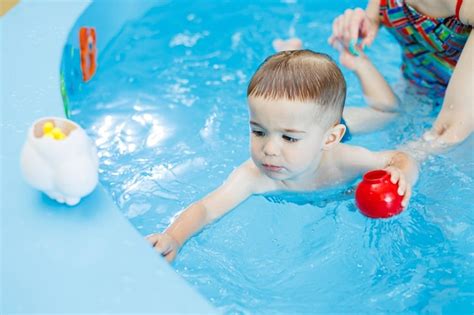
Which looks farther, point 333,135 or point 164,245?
point 333,135

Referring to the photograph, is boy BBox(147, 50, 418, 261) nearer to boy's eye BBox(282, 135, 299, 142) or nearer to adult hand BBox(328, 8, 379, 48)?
boy's eye BBox(282, 135, 299, 142)

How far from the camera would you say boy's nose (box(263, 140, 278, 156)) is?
1.67 meters

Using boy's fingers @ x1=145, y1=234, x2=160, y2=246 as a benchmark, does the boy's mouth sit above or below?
above

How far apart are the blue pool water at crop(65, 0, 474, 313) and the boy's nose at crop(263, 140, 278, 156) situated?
1.09 ft

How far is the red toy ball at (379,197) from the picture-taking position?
1.63 m

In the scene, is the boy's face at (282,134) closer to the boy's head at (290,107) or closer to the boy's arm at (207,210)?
the boy's head at (290,107)

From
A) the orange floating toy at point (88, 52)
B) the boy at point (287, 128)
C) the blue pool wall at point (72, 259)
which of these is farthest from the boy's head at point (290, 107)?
the orange floating toy at point (88, 52)

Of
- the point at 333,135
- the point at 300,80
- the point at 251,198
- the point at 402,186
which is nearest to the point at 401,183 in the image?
the point at 402,186

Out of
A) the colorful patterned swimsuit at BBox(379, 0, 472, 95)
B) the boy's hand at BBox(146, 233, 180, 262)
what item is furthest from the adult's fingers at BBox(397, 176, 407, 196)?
the colorful patterned swimsuit at BBox(379, 0, 472, 95)

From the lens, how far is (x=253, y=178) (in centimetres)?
191

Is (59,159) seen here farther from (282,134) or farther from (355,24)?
(355,24)

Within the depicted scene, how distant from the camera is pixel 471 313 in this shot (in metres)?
1.68

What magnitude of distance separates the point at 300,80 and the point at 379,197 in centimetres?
34

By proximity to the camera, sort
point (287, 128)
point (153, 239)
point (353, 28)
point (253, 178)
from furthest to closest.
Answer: point (353, 28)
point (253, 178)
point (287, 128)
point (153, 239)
